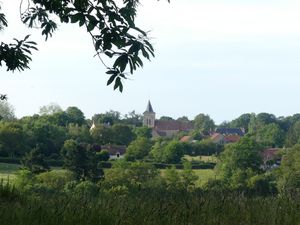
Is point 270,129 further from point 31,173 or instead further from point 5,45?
point 5,45

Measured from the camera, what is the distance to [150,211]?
225 inches

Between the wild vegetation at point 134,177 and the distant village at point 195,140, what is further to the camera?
the distant village at point 195,140

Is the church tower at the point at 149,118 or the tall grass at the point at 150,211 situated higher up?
the church tower at the point at 149,118

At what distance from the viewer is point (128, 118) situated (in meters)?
Answer: 192

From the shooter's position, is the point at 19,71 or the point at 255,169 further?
the point at 255,169

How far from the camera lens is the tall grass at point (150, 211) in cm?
536

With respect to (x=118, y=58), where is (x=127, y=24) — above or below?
above

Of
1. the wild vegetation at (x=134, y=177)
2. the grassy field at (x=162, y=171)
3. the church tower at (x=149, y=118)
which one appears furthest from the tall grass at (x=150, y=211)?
the church tower at (x=149, y=118)

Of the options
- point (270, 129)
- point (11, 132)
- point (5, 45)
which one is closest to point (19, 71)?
point (5, 45)

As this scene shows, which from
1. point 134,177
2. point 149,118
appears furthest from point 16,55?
point 149,118

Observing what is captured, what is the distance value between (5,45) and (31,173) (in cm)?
4762

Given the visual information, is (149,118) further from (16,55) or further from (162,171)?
(16,55)

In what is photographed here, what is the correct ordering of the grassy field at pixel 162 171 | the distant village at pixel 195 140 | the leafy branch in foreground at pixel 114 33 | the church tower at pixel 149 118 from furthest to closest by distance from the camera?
the church tower at pixel 149 118 < the distant village at pixel 195 140 < the grassy field at pixel 162 171 < the leafy branch in foreground at pixel 114 33

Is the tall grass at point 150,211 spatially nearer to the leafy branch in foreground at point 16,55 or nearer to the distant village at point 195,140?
the leafy branch in foreground at point 16,55
